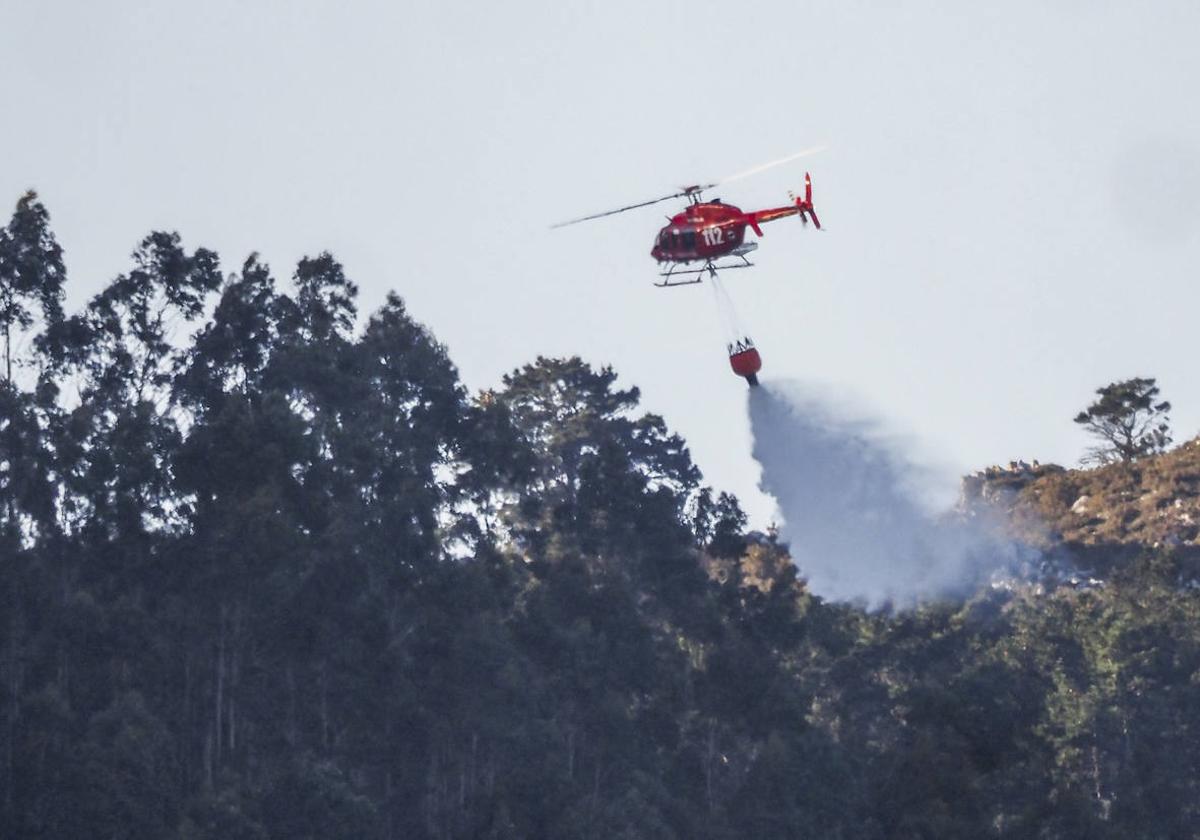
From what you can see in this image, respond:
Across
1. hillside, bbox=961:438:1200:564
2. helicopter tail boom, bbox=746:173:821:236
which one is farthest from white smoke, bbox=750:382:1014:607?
helicopter tail boom, bbox=746:173:821:236

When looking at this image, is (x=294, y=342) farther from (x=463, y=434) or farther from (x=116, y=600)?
(x=116, y=600)

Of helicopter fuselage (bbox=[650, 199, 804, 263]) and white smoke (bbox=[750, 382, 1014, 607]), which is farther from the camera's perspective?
white smoke (bbox=[750, 382, 1014, 607])

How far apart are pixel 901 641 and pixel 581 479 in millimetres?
13975

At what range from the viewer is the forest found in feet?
193

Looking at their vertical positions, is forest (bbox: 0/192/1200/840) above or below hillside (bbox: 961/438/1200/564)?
below

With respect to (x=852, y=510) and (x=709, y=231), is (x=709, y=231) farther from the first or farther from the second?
(x=852, y=510)

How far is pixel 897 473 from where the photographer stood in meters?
101

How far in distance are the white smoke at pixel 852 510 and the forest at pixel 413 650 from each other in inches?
411

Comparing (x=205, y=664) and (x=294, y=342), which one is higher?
(x=294, y=342)

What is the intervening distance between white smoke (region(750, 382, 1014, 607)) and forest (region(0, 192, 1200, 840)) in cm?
1044

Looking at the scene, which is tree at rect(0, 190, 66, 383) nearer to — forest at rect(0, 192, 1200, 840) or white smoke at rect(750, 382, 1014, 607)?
forest at rect(0, 192, 1200, 840)

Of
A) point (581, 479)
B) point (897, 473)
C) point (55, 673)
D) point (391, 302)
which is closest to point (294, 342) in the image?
point (391, 302)

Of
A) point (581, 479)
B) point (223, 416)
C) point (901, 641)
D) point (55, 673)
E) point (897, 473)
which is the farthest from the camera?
point (897, 473)

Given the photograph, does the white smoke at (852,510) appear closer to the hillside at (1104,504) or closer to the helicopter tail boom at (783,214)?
the hillside at (1104,504)
